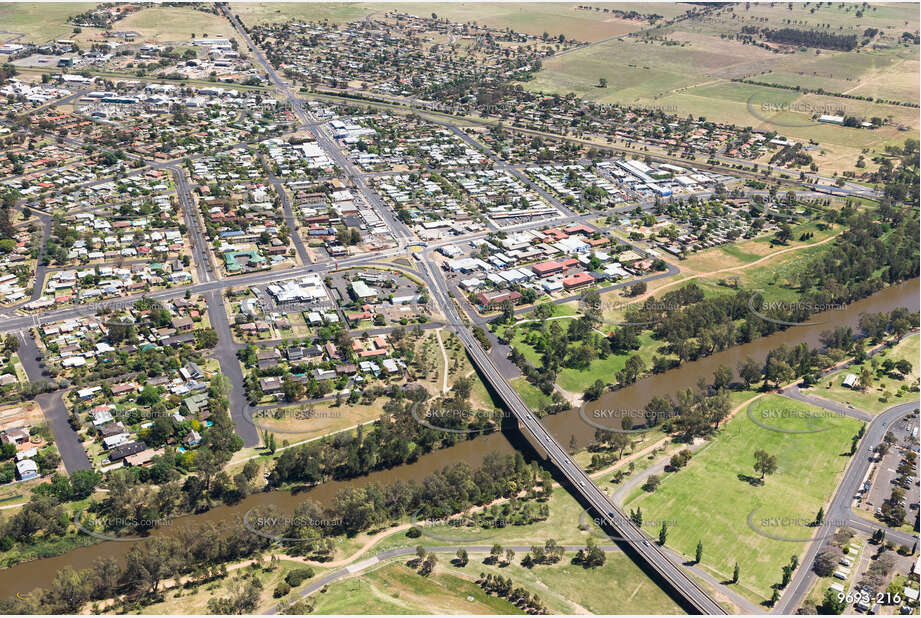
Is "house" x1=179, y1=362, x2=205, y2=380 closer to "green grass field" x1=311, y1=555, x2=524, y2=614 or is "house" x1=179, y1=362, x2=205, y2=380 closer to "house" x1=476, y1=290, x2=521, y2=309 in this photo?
"green grass field" x1=311, y1=555, x2=524, y2=614

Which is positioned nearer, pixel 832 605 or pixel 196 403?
pixel 832 605

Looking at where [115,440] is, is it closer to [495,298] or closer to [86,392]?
[86,392]

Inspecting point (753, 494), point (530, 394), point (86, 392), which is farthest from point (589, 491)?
point (86, 392)

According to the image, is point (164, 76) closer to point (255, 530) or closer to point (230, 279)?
point (230, 279)

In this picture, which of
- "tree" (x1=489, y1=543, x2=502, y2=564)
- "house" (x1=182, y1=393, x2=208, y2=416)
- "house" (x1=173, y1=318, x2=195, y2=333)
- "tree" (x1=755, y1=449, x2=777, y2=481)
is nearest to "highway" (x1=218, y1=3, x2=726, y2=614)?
"tree" (x1=489, y1=543, x2=502, y2=564)

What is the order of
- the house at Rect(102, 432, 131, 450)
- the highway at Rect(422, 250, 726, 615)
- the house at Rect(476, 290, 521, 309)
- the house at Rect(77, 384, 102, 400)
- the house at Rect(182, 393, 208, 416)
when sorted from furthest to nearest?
the house at Rect(476, 290, 521, 309), the house at Rect(77, 384, 102, 400), the house at Rect(182, 393, 208, 416), the house at Rect(102, 432, 131, 450), the highway at Rect(422, 250, 726, 615)

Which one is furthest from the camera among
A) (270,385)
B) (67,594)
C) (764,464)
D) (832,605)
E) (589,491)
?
(270,385)

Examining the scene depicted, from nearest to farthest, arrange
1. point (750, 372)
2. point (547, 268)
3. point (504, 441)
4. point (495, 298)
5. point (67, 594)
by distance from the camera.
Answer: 1. point (67, 594)
2. point (504, 441)
3. point (750, 372)
4. point (495, 298)
5. point (547, 268)
